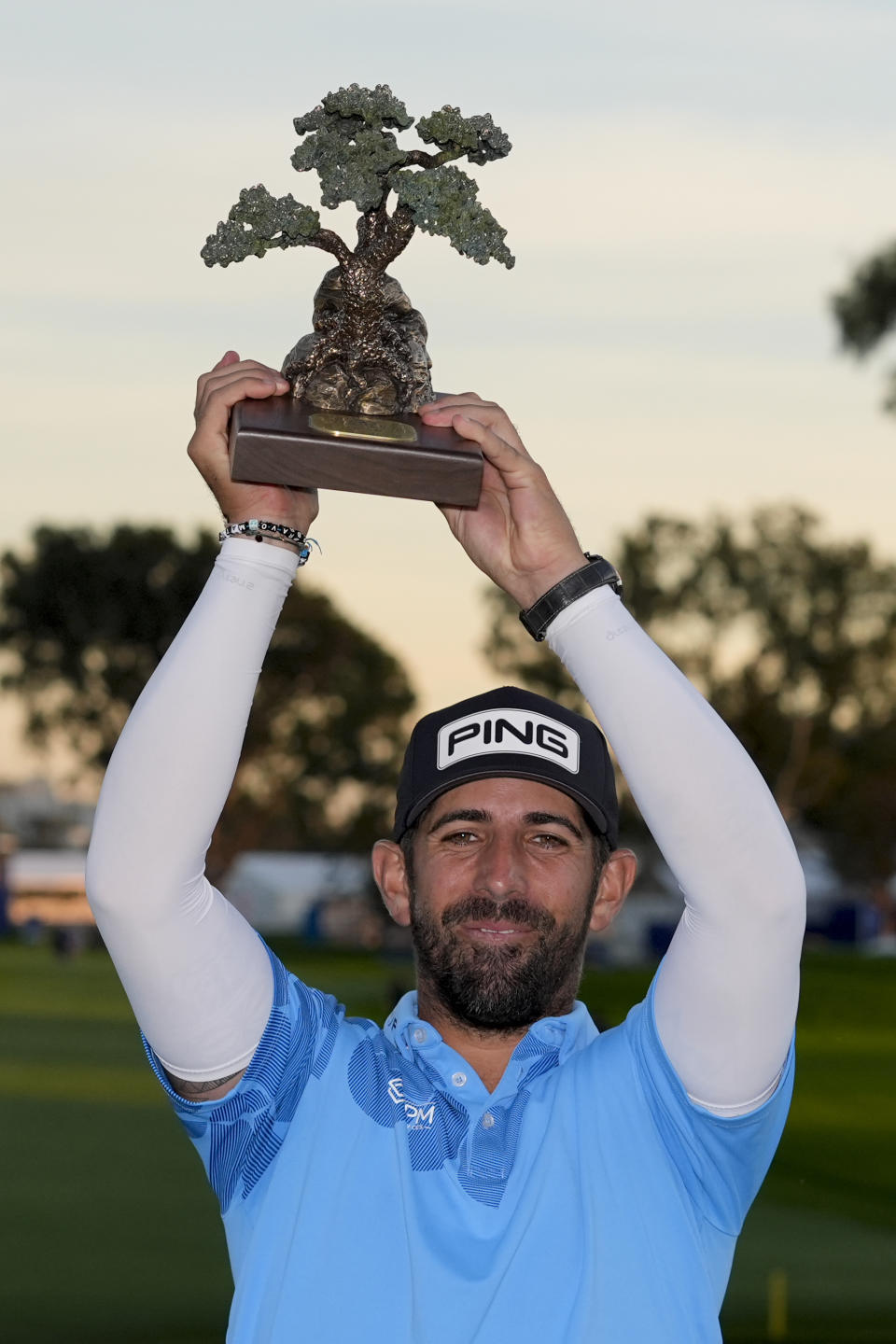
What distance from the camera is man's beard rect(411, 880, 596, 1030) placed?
3.21m

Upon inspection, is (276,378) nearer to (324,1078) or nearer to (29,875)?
(324,1078)

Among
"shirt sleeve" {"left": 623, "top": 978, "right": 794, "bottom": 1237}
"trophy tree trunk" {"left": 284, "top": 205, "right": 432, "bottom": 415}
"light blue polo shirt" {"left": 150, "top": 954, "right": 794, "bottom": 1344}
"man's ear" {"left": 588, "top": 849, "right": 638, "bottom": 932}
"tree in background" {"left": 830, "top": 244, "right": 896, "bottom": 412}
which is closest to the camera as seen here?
"light blue polo shirt" {"left": 150, "top": 954, "right": 794, "bottom": 1344}

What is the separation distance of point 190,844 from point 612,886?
0.85 meters

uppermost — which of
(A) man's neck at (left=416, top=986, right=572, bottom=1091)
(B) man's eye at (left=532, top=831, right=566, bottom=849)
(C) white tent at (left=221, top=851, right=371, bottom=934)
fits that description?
(C) white tent at (left=221, top=851, right=371, bottom=934)

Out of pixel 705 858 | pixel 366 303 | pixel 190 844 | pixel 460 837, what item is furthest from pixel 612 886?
pixel 366 303

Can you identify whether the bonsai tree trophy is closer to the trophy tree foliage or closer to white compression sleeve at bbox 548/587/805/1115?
the trophy tree foliage

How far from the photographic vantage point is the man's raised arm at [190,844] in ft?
9.75

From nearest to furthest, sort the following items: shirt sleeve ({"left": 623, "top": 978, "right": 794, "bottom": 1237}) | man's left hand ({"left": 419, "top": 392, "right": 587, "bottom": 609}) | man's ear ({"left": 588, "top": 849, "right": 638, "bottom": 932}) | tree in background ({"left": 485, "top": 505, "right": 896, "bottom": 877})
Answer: shirt sleeve ({"left": 623, "top": 978, "right": 794, "bottom": 1237}) → man's left hand ({"left": 419, "top": 392, "right": 587, "bottom": 609}) → man's ear ({"left": 588, "top": 849, "right": 638, "bottom": 932}) → tree in background ({"left": 485, "top": 505, "right": 896, "bottom": 877})

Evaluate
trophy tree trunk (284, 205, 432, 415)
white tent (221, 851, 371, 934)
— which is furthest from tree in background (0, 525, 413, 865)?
trophy tree trunk (284, 205, 432, 415)

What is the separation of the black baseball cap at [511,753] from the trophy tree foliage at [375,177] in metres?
0.81

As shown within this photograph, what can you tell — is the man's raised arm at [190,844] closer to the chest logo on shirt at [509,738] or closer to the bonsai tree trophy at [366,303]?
the bonsai tree trophy at [366,303]

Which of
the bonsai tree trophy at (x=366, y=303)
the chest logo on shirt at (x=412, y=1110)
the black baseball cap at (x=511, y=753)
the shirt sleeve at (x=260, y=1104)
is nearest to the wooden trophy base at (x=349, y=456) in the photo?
the bonsai tree trophy at (x=366, y=303)

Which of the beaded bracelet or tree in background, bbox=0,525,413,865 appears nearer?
the beaded bracelet

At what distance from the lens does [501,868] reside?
325 centimetres
